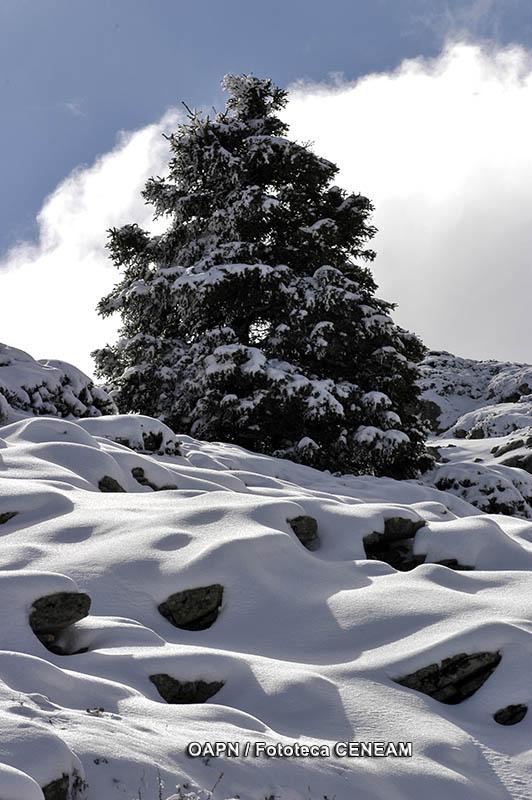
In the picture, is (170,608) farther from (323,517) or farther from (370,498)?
(370,498)

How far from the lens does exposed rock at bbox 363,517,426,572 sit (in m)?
5.89

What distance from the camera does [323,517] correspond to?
Answer: 596 centimetres

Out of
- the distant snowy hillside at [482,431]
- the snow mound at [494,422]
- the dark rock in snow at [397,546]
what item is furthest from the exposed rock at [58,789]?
the snow mound at [494,422]

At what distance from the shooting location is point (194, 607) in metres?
4.31

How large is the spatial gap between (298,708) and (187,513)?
2.15m

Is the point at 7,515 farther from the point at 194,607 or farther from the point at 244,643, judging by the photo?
the point at 244,643

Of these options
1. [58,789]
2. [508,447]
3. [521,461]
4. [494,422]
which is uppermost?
[494,422]

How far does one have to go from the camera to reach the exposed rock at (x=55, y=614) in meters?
3.53

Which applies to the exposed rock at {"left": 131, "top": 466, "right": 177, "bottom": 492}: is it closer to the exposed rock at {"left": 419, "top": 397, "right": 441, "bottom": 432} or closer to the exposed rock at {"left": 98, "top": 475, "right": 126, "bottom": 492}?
the exposed rock at {"left": 98, "top": 475, "right": 126, "bottom": 492}

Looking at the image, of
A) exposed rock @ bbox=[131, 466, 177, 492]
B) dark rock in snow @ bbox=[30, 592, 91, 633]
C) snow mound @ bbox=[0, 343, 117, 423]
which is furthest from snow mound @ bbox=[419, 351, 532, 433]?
dark rock in snow @ bbox=[30, 592, 91, 633]

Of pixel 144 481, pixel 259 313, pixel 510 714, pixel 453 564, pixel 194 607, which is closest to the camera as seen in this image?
pixel 510 714

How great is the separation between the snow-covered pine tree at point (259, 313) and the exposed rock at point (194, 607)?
7.85 m

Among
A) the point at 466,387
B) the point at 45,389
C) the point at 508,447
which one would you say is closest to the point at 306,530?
the point at 45,389

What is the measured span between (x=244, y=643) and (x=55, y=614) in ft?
3.97
